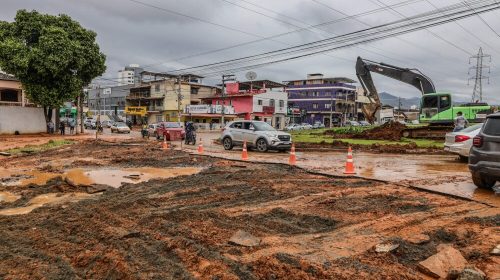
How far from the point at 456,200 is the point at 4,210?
8745 mm

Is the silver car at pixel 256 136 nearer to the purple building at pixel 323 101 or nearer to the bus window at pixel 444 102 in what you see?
the bus window at pixel 444 102

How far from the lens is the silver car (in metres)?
20.3

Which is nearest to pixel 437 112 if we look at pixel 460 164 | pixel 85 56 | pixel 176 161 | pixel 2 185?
pixel 460 164

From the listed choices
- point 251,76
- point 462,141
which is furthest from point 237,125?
point 251,76

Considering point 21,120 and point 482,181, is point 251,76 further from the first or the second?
point 482,181

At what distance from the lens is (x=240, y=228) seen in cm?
586

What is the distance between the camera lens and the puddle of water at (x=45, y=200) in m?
7.80

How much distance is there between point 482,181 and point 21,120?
41.4 meters

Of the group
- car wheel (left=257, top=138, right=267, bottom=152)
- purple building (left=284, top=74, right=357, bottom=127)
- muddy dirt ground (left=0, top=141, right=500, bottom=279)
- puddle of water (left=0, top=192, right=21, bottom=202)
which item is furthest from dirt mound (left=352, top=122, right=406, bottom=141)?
purple building (left=284, top=74, right=357, bottom=127)

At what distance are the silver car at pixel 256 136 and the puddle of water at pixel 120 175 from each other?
23.3 ft

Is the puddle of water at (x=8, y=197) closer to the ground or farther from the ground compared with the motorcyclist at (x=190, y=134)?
closer to the ground

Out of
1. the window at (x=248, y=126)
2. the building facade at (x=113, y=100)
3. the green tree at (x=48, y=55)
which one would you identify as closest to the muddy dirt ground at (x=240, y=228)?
the window at (x=248, y=126)

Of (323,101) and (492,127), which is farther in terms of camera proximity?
(323,101)

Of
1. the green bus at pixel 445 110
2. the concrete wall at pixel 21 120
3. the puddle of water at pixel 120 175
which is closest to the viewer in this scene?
the puddle of water at pixel 120 175
